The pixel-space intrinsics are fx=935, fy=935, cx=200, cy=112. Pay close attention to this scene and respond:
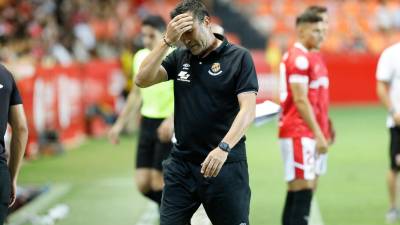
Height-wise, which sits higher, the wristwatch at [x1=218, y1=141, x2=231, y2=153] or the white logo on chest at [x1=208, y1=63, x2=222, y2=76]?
the white logo on chest at [x1=208, y1=63, x2=222, y2=76]

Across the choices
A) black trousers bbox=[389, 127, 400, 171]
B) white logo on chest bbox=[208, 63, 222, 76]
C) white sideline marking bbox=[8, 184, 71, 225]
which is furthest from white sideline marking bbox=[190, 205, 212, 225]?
white sideline marking bbox=[8, 184, 71, 225]

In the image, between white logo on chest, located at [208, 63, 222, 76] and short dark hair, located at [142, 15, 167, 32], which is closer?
A: white logo on chest, located at [208, 63, 222, 76]

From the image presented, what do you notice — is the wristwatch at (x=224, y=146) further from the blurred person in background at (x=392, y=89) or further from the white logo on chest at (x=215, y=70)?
the blurred person in background at (x=392, y=89)

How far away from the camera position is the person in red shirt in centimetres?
872

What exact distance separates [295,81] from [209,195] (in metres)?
2.39

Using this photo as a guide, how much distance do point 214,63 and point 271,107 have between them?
1296mm

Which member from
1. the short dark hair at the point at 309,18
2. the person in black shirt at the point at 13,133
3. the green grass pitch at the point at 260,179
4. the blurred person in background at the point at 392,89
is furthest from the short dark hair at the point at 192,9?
the green grass pitch at the point at 260,179

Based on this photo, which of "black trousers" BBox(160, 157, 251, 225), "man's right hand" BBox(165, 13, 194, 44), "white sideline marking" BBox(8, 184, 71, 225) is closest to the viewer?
"man's right hand" BBox(165, 13, 194, 44)

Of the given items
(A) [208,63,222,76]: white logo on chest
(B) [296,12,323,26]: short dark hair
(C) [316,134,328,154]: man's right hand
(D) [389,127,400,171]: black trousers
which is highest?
(B) [296,12,323,26]: short dark hair

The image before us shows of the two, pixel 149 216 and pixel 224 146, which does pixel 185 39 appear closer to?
pixel 224 146

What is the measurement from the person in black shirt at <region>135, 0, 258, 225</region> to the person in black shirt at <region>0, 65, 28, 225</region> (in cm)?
90

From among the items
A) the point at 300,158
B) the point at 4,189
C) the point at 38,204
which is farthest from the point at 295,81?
the point at 38,204

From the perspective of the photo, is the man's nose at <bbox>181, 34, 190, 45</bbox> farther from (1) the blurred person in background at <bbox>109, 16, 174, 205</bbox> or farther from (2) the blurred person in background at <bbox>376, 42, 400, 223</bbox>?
(2) the blurred person in background at <bbox>376, 42, 400, 223</bbox>

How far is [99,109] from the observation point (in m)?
22.5
